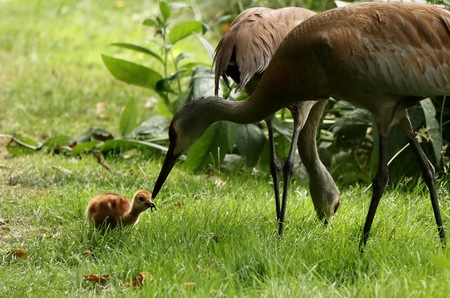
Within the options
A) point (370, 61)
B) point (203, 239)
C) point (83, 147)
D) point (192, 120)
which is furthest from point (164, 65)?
point (370, 61)

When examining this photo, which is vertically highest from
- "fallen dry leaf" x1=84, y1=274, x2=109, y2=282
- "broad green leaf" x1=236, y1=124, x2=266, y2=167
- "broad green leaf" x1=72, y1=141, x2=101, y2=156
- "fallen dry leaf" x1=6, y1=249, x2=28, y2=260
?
"fallen dry leaf" x1=84, y1=274, x2=109, y2=282

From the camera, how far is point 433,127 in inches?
259

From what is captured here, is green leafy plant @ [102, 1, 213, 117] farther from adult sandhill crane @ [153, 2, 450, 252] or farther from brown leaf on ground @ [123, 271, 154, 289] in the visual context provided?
brown leaf on ground @ [123, 271, 154, 289]

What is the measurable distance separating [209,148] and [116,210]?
192 centimetres

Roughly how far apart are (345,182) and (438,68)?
7.71ft

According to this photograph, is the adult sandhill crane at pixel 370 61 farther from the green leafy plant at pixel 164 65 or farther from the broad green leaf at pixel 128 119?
the broad green leaf at pixel 128 119

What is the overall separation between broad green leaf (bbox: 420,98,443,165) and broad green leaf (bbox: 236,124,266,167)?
140 cm

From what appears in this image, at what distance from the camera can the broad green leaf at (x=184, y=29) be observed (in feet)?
24.8

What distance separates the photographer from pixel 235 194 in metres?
6.37

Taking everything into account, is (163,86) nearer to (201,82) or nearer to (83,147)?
(201,82)

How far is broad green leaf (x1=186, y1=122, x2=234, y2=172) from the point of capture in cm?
722

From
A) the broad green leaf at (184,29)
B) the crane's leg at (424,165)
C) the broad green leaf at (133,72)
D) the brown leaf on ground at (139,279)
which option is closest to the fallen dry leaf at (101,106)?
the broad green leaf at (133,72)

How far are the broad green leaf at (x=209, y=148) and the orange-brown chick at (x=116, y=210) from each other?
1.79m

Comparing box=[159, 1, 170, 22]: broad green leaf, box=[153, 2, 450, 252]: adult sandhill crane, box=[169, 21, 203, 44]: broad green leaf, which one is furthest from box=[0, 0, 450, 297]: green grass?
box=[159, 1, 170, 22]: broad green leaf
